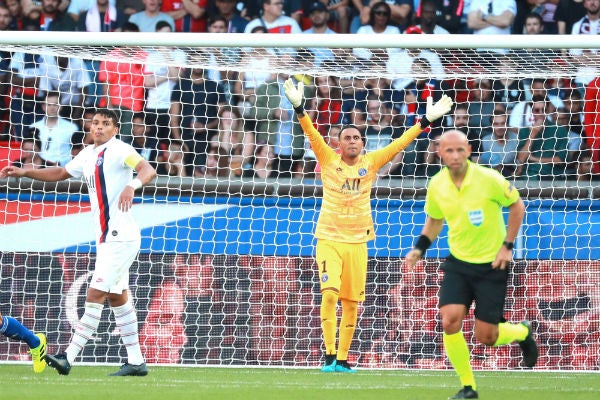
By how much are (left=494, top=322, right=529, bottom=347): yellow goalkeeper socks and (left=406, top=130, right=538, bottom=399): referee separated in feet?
0.42

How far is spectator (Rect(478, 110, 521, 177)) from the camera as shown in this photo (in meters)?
12.3

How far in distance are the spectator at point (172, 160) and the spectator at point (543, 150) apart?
145 inches

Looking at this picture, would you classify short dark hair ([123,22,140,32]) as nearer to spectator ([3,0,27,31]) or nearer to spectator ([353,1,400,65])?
spectator ([3,0,27,31])

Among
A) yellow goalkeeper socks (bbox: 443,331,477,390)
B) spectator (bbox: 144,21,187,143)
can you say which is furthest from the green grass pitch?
spectator (bbox: 144,21,187,143)

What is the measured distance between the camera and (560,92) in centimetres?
1270

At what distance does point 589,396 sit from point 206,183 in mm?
5091

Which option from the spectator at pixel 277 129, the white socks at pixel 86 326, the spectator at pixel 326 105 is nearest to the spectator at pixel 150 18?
the spectator at pixel 277 129

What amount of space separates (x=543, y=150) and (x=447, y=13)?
3.00 m

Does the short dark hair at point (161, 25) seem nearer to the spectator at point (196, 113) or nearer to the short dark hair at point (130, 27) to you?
the short dark hair at point (130, 27)

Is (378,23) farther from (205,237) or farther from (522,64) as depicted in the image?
(205,237)

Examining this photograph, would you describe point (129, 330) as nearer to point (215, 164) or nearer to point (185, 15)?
point (215, 164)

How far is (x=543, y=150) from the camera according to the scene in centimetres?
1223

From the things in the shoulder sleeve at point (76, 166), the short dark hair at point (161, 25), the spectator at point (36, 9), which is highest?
the spectator at point (36, 9)

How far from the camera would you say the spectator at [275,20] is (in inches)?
568
